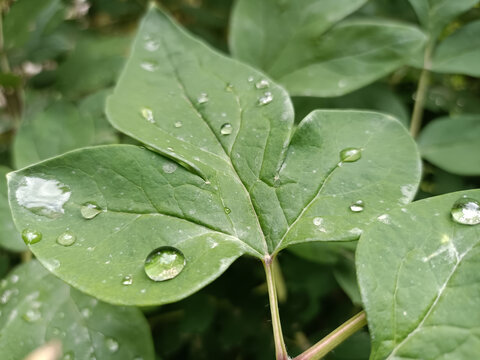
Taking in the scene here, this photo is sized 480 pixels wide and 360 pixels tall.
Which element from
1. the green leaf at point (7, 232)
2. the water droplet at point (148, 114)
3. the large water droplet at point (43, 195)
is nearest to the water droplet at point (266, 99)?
the water droplet at point (148, 114)

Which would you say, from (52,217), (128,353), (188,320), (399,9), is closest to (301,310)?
(188,320)

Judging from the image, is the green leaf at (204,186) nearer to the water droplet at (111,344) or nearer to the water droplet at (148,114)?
the water droplet at (148,114)

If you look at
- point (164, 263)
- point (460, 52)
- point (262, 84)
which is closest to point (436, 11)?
point (460, 52)

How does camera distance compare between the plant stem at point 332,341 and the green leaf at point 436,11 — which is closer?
the plant stem at point 332,341

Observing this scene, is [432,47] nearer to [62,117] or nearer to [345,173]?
[345,173]

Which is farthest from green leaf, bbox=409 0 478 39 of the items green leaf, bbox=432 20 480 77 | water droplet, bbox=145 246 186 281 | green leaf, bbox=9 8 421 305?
water droplet, bbox=145 246 186 281

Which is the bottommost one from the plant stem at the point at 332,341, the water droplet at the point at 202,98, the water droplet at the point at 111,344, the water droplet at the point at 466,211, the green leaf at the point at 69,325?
the water droplet at the point at 111,344
